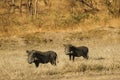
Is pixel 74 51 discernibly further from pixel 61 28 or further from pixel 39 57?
pixel 61 28

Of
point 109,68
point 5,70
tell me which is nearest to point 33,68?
point 5,70

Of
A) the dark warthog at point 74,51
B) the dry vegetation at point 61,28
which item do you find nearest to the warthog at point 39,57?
the dark warthog at point 74,51

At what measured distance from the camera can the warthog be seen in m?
21.4

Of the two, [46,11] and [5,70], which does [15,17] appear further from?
[5,70]

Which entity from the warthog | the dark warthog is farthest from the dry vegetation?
the warthog

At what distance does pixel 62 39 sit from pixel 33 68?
18056mm

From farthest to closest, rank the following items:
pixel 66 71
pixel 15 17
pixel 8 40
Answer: pixel 15 17
pixel 8 40
pixel 66 71

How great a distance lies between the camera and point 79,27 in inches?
1753

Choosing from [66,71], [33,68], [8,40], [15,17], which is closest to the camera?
[66,71]

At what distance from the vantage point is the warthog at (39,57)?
21.4m

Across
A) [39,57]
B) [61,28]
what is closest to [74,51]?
[39,57]

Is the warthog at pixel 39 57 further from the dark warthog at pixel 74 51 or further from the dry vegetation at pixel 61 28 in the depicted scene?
the dry vegetation at pixel 61 28

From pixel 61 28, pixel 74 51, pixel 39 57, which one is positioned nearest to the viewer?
pixel 39 57

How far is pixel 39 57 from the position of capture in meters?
21.8
